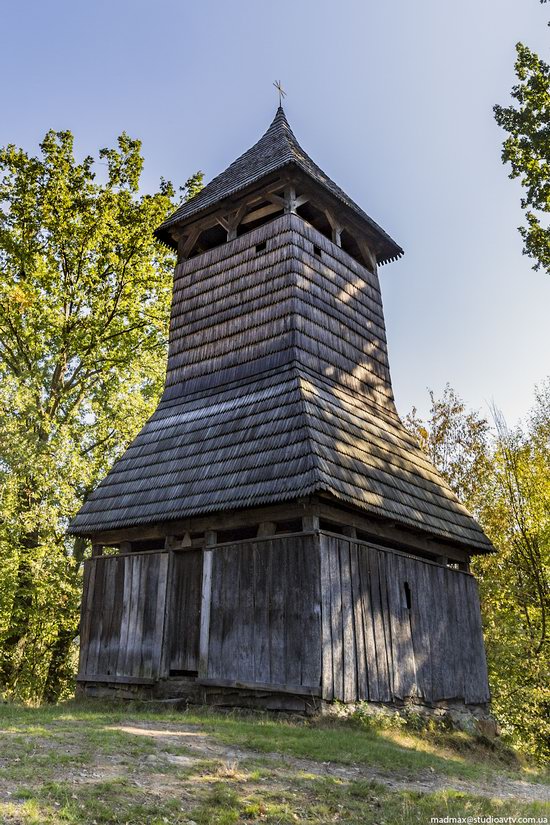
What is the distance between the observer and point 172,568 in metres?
11.9

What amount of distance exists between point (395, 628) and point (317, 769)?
4845 mm

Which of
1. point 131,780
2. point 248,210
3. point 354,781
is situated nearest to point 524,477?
point 248,210

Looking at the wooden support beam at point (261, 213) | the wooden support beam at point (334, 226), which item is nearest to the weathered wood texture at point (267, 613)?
the wooden support beam at point (334, 226)

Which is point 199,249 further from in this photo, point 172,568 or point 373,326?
point 172,568

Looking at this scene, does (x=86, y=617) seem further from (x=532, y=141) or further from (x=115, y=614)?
(x=532, y=141)

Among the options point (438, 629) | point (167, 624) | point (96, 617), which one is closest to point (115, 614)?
point (96, 617)

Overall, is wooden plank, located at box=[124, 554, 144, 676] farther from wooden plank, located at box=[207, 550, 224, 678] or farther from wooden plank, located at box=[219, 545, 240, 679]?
wooden plank, located at box=[219, 545, 240, 679]

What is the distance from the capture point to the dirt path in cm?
634

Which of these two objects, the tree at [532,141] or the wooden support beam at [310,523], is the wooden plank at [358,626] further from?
the tree at [532,141]

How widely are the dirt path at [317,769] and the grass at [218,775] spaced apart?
0.02 metres

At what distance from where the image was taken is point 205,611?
36.0 feet

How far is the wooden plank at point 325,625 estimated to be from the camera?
9359 mm

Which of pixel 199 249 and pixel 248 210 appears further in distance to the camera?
pixel 199 249

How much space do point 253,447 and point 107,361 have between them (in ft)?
38.7
